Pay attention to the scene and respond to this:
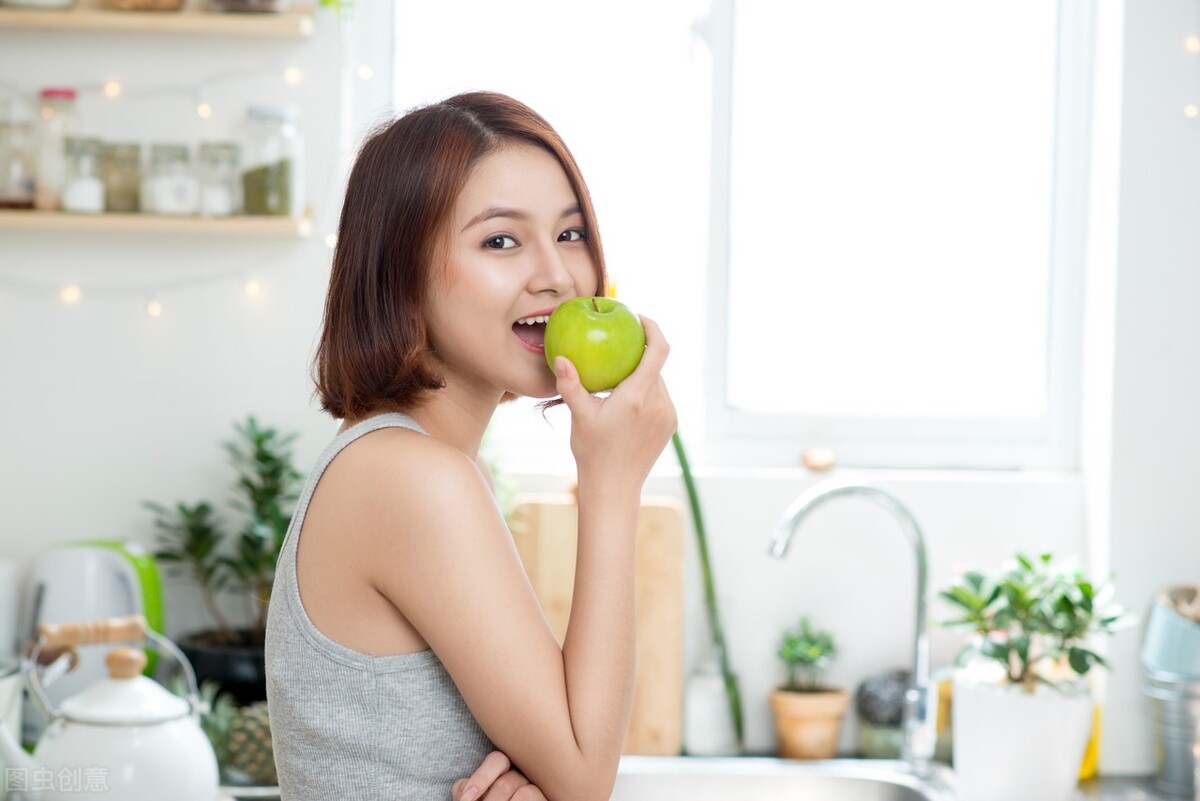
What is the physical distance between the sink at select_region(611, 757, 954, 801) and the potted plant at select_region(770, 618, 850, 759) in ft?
0.18

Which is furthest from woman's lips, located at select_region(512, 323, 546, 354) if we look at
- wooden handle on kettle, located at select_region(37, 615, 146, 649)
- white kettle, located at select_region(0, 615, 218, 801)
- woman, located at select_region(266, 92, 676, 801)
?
wooden handle on kettle, located at select_region(37, 615, 146, 649)

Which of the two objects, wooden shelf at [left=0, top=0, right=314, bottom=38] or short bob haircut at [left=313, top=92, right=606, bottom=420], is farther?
wooden shelf at [left=0, top=0, right=314, bottom=38]

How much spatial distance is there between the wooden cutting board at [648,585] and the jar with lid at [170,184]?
70 cm

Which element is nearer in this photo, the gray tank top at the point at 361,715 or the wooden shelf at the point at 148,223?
the gray tank top at the point at 361,715

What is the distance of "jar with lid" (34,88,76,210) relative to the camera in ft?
6.52

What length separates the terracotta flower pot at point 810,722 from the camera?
1.95 m

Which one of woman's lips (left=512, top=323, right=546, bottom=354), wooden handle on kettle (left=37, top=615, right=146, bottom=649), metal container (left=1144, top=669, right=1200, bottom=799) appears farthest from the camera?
metal container (left=1144, top=669, right=1200, bottom=799)

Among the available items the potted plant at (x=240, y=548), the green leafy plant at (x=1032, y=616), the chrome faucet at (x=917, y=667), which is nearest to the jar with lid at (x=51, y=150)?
the potted plant at (x=240, y=548)

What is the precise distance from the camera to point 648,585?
1.97 m

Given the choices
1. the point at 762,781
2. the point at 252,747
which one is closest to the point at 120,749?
the point at 252,747

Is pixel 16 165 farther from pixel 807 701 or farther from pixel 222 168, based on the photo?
pixel 807 701

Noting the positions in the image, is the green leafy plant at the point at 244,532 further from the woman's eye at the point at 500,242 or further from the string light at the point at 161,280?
the woman's eye at the point at 500,242

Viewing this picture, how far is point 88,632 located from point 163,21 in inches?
37.2

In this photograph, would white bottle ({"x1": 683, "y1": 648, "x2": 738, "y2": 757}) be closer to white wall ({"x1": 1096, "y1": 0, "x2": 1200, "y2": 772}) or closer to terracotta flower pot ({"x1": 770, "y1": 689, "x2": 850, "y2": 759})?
terracotta flower pot ({"x1": 770, "y1": 689, "x2": 850, "y2": 759})
